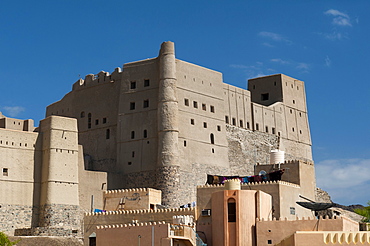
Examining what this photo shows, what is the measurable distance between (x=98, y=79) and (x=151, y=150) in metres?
9.54

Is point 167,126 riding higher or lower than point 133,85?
lower

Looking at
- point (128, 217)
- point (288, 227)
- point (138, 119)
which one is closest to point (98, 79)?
point (138, 119)

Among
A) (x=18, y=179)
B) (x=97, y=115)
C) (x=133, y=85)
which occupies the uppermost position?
(x=133, y=85)

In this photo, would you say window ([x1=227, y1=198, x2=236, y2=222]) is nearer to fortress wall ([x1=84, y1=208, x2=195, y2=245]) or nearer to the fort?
the fort

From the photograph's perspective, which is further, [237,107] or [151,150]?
[237,107]

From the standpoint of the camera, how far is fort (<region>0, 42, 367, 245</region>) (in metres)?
52.2

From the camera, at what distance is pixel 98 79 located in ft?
227

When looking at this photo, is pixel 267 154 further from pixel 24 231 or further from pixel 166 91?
pixel 24 231

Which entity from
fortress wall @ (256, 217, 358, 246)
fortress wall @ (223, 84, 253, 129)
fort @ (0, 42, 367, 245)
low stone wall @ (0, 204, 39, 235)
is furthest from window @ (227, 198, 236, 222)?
fortress wall @ (223, 84, 253, 129)

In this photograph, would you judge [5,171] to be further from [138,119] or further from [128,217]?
[138,119]

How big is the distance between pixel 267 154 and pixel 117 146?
570 inches

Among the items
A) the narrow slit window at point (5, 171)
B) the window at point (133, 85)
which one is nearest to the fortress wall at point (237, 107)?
the window at point (133, 85)

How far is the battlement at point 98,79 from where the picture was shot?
6806 cm

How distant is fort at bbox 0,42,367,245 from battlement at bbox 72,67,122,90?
11cm
